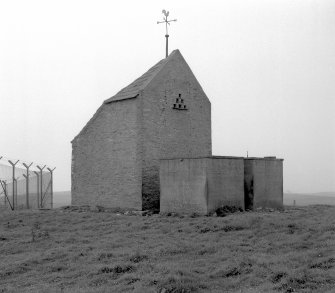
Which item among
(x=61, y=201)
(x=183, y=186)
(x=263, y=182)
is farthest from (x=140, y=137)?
(x=61, y=201)

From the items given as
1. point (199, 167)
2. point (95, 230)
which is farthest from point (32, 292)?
point (199, 167)

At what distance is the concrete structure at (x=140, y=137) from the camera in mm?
24094

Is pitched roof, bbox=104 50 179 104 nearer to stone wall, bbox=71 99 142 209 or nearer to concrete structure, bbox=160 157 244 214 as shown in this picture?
stone wall, bbox=71 99 142 209

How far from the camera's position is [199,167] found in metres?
21.0

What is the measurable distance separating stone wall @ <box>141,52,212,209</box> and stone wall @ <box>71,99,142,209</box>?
0.58 m

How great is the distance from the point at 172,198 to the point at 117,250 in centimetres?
784

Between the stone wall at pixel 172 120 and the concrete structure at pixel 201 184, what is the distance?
1.75 m

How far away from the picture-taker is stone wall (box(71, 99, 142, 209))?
24.1 meters

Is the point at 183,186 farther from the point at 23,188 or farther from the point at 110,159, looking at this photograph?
the point at 23,188

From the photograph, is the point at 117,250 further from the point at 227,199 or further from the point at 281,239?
the point at 227,199

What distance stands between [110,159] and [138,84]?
4.70 meters

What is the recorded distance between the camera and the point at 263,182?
23922mm

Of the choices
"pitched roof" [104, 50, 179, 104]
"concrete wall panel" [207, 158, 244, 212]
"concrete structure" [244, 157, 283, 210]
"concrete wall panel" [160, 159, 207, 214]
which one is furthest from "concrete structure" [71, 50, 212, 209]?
"concrete structure" [244, 157, 283, 210]

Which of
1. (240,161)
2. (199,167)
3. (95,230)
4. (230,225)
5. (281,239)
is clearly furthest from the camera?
(240,161)
